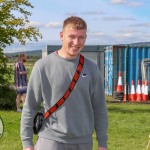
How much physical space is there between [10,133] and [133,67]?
12.1 meters

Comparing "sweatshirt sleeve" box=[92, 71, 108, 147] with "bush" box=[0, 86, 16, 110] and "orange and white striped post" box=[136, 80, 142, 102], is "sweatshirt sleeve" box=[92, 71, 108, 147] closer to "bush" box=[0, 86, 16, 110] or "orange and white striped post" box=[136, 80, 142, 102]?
"bush" box=[0, 86, 16, 110]

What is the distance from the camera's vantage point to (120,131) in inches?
440

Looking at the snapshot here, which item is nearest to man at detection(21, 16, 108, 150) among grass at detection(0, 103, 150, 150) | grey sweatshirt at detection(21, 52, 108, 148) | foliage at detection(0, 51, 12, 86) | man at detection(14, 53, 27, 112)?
grey sweatshirt at detection(21, 52, 108, 148)

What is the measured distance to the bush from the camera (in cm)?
1555

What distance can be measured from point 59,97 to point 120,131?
7.63 meters

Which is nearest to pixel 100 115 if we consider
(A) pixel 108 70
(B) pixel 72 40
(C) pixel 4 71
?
(B) pixel 72 40

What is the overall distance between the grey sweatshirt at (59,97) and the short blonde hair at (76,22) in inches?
10.2

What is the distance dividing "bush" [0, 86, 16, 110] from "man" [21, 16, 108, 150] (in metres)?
11.9

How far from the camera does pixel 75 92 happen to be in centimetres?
371

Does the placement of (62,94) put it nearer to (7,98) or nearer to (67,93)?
(67,93)

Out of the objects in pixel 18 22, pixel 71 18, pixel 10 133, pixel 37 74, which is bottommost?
pixel 10 133

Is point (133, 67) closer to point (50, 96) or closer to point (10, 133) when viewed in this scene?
point (10, 133)

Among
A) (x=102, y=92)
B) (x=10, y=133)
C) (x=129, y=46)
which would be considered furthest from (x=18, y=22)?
(x=102, y=92)

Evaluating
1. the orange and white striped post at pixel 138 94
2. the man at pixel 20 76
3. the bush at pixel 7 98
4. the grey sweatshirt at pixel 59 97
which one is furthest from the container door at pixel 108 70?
the grey sweatshirt at pixel 59 97
